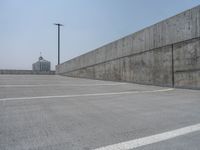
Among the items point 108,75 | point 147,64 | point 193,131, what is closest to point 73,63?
point 108,75

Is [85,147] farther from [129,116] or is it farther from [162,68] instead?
[162,68]

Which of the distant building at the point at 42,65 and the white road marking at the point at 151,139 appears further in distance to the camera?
the distant building at the point at 42,65

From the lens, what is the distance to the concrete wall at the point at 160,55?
1104cm

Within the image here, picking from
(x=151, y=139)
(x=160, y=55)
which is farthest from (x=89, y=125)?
(x=160, y=55)

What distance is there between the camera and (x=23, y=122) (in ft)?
15.1

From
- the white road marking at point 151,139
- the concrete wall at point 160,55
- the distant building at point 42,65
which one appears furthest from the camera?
the distant building at point 42,65

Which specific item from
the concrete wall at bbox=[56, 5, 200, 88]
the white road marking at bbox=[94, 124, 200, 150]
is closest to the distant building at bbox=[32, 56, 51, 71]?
the concrete wall at bbox=[56, 5, 200, 88]

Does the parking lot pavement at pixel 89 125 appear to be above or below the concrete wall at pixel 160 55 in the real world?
below

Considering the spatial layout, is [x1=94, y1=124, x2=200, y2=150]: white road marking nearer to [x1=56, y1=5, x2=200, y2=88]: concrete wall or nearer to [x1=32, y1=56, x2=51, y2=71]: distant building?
[x1=56, y1=5, x2=200, y2=88]: concrete wall

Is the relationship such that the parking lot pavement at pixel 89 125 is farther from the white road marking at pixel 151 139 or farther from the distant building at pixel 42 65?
the distant building at pixel 42 65

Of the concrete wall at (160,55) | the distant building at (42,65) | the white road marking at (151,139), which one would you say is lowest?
the white road marking at (151,139)

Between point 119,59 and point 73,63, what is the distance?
38.4ft

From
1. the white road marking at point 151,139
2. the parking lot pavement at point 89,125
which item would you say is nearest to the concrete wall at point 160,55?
the parking lot pavement at point 89,125

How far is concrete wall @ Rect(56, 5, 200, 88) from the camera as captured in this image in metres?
11.0
